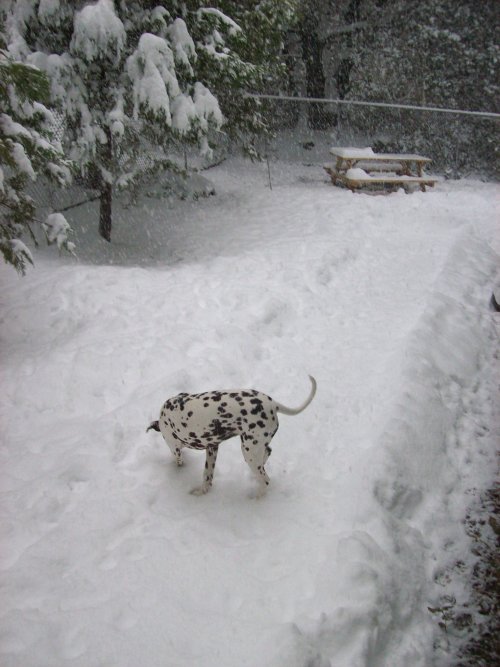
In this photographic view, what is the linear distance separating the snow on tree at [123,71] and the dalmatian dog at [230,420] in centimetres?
626

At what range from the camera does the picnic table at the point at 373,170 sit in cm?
1295

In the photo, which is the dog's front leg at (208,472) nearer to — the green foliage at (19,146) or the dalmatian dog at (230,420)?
the dalmatian dog at (230,420)

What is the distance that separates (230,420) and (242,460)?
1021mm

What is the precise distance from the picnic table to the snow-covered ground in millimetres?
4412

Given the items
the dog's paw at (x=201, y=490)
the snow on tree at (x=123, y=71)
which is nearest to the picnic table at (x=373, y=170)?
the snow on tree at (x=123, y=71)

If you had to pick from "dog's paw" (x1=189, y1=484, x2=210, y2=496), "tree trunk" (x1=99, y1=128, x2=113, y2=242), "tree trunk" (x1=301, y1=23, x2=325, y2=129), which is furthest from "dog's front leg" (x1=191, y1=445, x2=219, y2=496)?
"tree trunk" (x1=301, y1=23, x2=325, y2=129)

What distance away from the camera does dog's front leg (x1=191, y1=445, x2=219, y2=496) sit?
150 inches

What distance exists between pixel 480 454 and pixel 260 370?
2.45m

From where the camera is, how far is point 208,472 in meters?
3.91

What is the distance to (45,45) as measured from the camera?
8625mm

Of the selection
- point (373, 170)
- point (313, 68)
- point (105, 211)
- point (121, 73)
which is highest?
point (313, 68)

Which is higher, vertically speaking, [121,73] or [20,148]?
[121,73]

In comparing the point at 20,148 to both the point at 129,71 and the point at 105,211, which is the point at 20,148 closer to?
the point at 129,71

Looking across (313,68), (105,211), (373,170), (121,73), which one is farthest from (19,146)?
(313,68)
